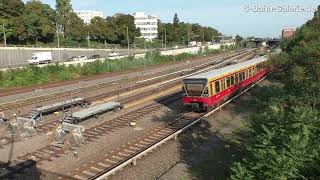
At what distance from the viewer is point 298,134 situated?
1127 cm

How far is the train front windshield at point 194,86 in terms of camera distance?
2533 cm

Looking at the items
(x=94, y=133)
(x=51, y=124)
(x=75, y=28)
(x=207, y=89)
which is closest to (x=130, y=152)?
(x=94, y=133)

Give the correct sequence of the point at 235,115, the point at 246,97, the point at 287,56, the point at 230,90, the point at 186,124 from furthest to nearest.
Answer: the point at 246,97 → the point at 230,90 → the point at 235,115 → the point at 186,124 → the point at 287,56

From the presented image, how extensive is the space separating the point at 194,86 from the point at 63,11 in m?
86.6

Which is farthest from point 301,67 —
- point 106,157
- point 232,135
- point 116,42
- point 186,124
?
point 116,42

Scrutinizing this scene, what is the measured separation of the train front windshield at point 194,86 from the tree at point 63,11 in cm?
8266

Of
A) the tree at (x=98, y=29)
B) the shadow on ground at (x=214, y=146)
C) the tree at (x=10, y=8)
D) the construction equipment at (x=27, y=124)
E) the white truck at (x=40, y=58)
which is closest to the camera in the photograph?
the shadow on ground at (x=214, y=146)

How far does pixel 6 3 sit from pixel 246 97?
6685 centimetres

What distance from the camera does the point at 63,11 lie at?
105 m

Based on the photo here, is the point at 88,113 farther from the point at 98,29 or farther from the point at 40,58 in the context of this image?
the point at 98,29

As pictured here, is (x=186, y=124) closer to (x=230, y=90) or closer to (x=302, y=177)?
(x=230, y=90)

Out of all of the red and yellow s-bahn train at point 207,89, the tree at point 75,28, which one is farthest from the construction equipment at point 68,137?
the tree at point 75,28

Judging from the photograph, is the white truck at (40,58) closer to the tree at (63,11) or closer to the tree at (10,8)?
the tree at (10,8)

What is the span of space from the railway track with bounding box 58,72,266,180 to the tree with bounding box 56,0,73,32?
84.7 meters
